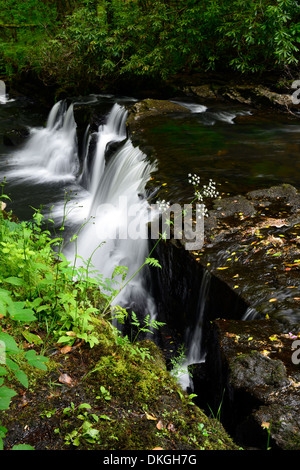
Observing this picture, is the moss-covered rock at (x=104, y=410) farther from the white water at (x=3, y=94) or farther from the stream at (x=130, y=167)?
the white water at (x=3, y=94)

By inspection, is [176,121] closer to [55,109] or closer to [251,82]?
[251,82]

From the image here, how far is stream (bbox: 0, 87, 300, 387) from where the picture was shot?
6008 mm

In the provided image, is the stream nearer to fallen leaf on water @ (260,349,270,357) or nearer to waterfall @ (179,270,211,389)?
waterfall @ (179,270,211,389)

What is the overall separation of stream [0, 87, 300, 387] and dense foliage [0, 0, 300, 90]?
1.54 meters

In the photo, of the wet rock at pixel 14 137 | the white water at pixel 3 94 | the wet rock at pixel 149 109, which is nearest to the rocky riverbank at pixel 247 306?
the wet rock at pixel 149 109

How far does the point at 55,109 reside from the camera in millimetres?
14461

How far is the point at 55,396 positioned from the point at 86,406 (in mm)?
240

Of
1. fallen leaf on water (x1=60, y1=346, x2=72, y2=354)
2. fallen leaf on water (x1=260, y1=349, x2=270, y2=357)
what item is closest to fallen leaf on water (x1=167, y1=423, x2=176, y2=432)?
fallen leaf on water (x1=60, y1=346, x2=72, y2=354)

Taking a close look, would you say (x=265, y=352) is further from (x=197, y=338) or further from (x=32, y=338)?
(x=32, y=338)

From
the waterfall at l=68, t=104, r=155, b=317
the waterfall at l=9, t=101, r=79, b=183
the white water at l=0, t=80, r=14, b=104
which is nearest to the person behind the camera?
the waterfall at l=68, t=104, r=155, b=317

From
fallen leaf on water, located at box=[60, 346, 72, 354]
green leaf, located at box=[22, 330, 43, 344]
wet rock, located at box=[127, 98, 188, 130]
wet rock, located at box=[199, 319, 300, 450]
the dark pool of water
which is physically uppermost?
wet rock, located at box=[127, 98, 188, 130]

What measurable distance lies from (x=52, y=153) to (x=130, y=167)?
5.62 metres

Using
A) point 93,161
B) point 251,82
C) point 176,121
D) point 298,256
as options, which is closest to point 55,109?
point 93,161

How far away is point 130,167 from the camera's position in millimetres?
7867
